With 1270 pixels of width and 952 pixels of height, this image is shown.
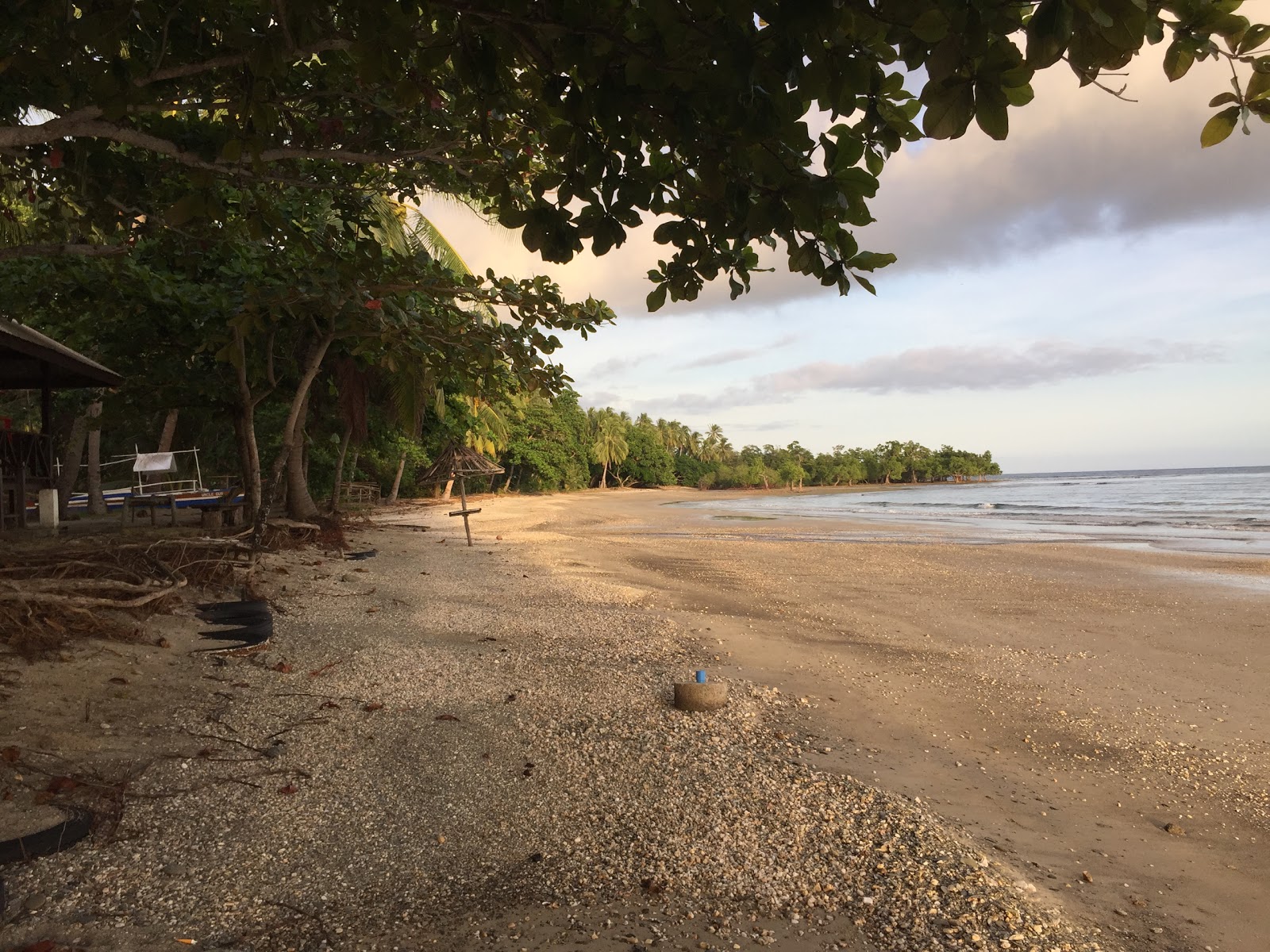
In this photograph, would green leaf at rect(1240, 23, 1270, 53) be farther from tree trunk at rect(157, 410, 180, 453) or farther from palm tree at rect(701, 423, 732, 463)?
palm tree at rect(701, 423, 732, 463)

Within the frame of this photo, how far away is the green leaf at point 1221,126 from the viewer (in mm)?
1684

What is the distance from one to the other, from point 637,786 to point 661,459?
220 feet

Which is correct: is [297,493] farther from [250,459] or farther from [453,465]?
[453,465]

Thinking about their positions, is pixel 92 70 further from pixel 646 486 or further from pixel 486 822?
pixel 646 486

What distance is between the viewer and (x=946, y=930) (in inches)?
103

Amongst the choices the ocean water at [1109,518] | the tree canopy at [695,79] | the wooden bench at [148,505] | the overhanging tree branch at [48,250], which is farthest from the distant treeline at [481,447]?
the ocean water at [1109,518]

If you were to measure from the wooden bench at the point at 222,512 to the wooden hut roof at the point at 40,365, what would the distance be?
6.95 feet

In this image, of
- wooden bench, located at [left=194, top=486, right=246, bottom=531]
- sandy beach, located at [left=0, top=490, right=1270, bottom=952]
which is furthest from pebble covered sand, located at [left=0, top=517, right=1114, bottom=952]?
wooden bench, located at [left=194, top=486, right=246, bottom=531]

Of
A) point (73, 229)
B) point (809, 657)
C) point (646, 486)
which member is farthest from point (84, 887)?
point (646, 486)

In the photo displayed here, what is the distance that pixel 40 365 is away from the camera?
9422 millimetres

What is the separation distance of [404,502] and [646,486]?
42090 millimetres

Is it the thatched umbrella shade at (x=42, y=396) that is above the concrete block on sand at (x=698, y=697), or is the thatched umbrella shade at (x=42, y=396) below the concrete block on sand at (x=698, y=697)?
above

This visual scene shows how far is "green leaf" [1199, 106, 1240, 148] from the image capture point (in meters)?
1.68

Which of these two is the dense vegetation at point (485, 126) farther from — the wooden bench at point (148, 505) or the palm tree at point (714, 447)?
the palm tree at point (714, 447)
